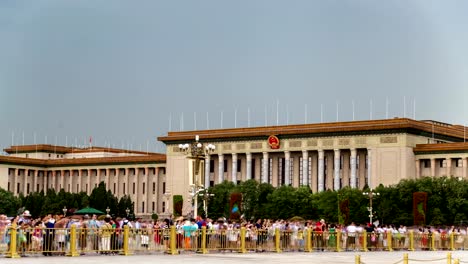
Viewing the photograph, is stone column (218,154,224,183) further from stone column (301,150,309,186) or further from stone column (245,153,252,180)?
stone column (301,150,309,186)

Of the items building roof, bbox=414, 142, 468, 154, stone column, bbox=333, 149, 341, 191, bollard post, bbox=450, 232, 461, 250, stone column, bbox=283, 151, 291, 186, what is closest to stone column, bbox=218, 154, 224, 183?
stone column, bbox=283, 151, 291, 186

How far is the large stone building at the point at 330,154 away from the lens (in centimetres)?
9562

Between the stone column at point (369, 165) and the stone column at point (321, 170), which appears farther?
the stone column at point (321, 170)

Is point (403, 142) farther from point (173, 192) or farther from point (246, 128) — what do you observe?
point (173, 192)

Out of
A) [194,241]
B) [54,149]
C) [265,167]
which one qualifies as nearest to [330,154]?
[265,167]

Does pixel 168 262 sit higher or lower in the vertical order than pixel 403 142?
lower

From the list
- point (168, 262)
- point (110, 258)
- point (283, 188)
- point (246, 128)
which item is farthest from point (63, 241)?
point (246, 128)

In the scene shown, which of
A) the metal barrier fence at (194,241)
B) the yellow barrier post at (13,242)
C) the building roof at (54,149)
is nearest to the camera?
the yellow barrier post at (13,242)

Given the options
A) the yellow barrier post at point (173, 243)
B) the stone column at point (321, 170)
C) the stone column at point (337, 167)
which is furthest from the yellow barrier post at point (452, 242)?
the stone column at point (321, 170)

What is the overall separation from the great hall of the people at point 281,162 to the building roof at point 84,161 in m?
0.14

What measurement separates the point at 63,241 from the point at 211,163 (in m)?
81.4

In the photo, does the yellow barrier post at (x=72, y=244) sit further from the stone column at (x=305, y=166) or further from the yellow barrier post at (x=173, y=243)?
the stone column at (x=305, y=166)

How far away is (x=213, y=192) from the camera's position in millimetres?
96375

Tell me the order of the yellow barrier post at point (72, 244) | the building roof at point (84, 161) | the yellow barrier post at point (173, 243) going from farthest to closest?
the building roof at point (84, 161) < the yellow barrier post at point (173, 243) < the yellow barrier post at point (72, 244)
